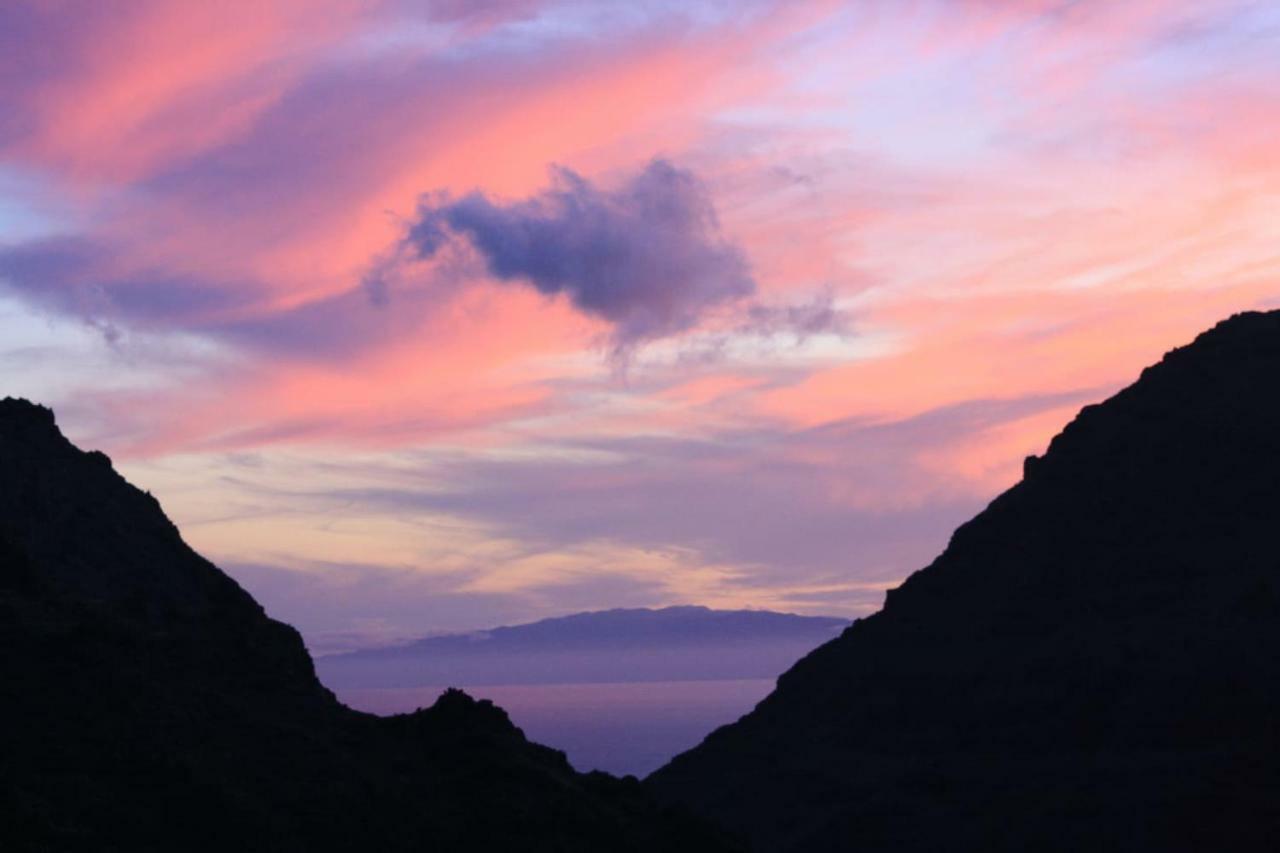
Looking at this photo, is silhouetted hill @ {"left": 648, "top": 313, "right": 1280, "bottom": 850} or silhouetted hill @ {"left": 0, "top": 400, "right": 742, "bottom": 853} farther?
silhouetted hill @ {"left": 648, "top": 313, "right": 1280, "bottom": 850}

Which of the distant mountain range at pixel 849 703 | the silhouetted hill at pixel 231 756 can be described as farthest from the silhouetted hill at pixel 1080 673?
the silhouetted hill at pixel 231 756

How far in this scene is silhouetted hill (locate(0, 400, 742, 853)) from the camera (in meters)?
44.9

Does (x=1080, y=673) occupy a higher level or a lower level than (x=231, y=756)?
higher

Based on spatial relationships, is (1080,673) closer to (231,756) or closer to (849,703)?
(849,703)

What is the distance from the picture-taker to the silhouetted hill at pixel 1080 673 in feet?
240

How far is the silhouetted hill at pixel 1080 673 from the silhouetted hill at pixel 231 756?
82.1 ft

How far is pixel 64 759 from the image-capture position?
45.7m

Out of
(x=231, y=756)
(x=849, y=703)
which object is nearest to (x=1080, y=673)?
(x=849, y=703)

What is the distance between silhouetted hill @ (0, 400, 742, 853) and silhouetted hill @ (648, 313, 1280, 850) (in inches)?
985

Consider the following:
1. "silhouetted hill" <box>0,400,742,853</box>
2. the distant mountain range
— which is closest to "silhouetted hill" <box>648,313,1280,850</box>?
the distant mountain range

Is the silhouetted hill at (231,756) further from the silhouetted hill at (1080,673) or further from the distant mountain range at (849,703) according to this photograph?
the silhouetted hill at (1080,673)

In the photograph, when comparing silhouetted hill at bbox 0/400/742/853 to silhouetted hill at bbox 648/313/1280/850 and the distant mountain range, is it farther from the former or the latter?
silhouetted hill at bbox 648/313/1280/850

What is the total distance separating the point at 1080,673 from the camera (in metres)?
84.9

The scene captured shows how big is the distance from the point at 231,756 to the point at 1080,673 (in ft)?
170
